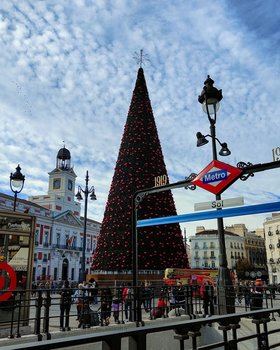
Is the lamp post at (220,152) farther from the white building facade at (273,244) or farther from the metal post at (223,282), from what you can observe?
the white building facade at (273,244)

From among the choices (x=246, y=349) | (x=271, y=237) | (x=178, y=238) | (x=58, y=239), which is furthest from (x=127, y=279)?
(x=271, y=237)

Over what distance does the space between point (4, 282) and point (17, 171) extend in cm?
592

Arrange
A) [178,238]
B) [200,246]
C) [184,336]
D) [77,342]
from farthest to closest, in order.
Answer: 1. [200,246]
2. [178,238]
3. [184,336]
4. [77,342]

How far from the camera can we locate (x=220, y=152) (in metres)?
9.99

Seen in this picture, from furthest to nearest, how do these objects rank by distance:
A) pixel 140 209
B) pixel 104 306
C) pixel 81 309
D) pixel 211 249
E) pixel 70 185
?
pixel 211 249 → pixel 70 185 → pixel 140 209 → pixel 81 309 → pixel 104 306

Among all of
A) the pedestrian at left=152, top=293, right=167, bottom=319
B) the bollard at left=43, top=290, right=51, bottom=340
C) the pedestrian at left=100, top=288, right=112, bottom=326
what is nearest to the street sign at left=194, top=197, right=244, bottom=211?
the pedestrian at left=100, top=288, right=112, bottom=326

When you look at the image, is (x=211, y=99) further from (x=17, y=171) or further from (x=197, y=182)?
(x=17, y=171)

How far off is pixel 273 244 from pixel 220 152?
3009 inches

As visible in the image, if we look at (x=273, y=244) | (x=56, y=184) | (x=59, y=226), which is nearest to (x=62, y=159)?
(x=56, y=184)

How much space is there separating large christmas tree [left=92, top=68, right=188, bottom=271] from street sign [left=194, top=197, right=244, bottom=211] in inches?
593

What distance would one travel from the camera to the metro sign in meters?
9.53

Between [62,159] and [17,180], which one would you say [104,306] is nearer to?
[17,180]

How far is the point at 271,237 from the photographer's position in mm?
80438

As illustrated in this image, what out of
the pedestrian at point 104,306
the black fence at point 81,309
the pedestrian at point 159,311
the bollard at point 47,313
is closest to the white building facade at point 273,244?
the black fence at point 81,309
